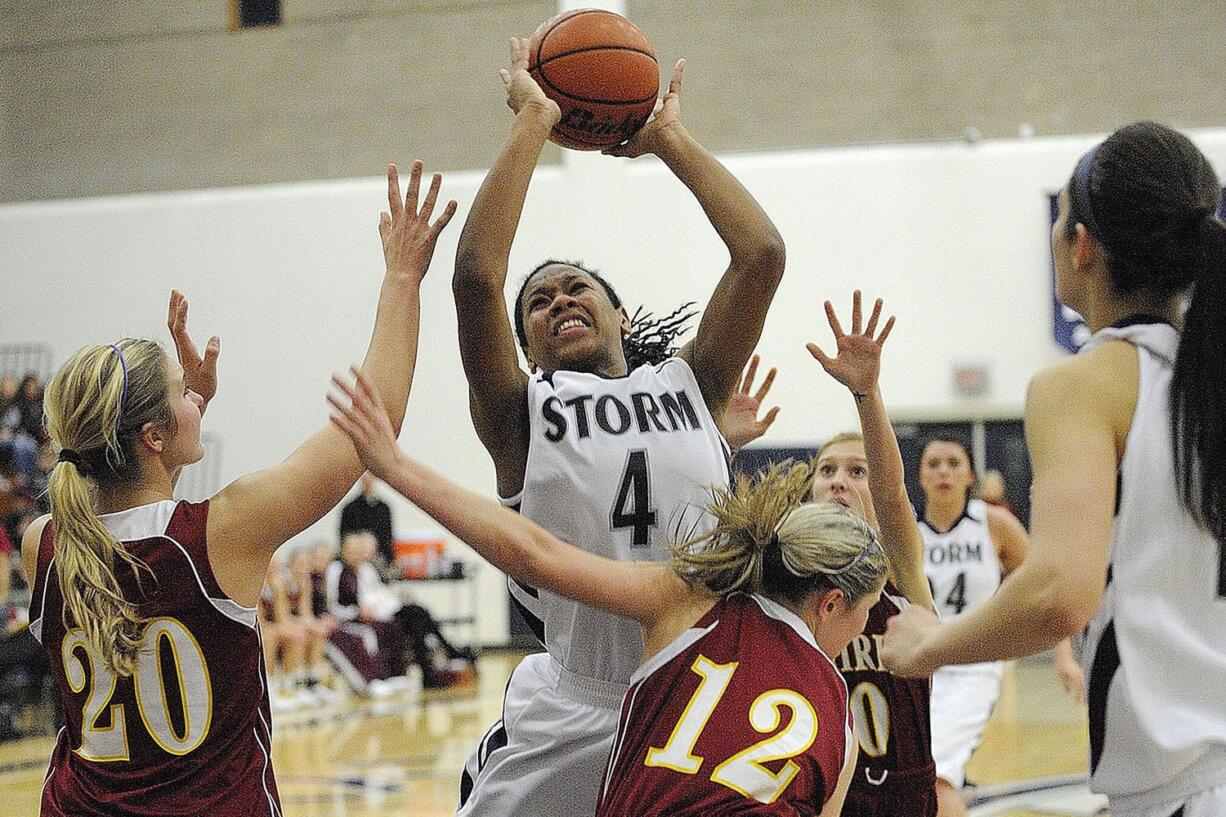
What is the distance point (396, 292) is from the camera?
2580mm

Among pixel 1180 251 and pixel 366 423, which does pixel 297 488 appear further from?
pixel 1180 251

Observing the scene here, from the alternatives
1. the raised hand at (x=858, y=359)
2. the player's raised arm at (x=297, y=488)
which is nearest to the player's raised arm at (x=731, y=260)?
the raised hand at (x=858, y=359)

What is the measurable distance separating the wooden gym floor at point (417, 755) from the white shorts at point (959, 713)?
1125mm

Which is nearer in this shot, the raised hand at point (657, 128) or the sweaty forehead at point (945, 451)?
the raised hand at point (657, 128)

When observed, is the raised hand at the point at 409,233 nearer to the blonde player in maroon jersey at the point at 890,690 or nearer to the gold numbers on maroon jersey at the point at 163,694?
the gold numbers on maroon jersey at the point at 163,694

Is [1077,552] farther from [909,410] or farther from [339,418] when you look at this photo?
[909,410]

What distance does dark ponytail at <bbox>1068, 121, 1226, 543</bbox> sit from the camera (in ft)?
6.21

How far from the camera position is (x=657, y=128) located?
2996 mm

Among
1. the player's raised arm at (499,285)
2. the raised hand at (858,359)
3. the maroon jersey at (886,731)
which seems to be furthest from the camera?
the maroon jersey at (886,731)

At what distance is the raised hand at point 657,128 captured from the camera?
2.99 meters

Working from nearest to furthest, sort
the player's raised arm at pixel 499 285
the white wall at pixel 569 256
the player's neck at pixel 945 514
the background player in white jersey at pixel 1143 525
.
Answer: the background player in white jersey at pixel 1143 525, the player's raised arm at pixel 499 285, the player's neck at pixel 945 514, the white wall at pixel 569 256

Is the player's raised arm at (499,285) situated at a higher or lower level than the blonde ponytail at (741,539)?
higher

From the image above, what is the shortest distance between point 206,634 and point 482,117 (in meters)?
12.8

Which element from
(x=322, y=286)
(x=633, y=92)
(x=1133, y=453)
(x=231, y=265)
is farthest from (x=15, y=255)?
(x=1133, y=453)
